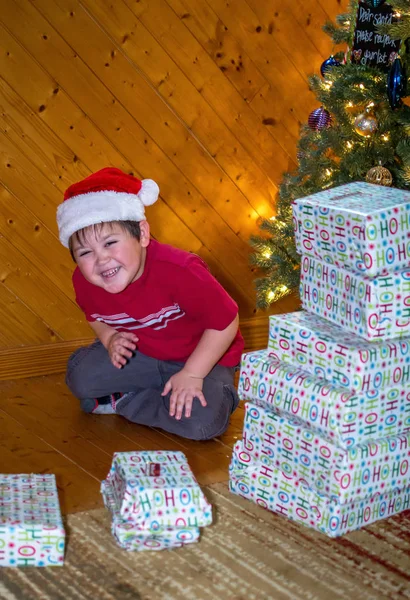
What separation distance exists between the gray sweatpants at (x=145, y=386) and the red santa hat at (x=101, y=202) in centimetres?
43

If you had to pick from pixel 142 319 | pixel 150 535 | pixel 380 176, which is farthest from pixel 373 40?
pixel 150 535

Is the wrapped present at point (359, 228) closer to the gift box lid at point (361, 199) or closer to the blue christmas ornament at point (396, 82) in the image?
the gift box lid at point (361, 199)

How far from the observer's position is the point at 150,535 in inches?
65.0

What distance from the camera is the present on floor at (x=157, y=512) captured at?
164 cm

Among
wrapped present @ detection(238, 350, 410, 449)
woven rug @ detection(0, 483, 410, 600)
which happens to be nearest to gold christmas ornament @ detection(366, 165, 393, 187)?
wrapped present @ detection(238, 350, 410, 449)

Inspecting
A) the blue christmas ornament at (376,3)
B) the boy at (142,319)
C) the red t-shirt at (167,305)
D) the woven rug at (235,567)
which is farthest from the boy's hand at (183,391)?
the blue christmas ornament at (376,3)

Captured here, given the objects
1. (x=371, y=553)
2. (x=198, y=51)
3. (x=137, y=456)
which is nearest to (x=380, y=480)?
(x=371, y=553)

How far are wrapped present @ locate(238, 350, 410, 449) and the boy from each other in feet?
1.30

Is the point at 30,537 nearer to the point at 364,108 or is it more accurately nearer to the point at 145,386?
the point at 145,386

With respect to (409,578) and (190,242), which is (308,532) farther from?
(190,242)

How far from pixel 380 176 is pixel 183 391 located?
0.75 metres

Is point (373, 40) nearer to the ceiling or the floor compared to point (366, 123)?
nearer to the ceiling

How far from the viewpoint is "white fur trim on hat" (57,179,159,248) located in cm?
212

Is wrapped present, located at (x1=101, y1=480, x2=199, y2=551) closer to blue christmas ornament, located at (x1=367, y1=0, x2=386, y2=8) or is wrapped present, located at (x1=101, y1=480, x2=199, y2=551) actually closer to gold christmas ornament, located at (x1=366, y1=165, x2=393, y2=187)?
gold christmas ornament, located at (x1=366, y1=165, x2=393, y2=187)
